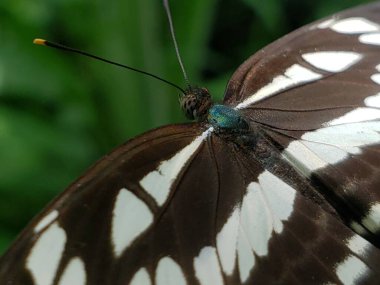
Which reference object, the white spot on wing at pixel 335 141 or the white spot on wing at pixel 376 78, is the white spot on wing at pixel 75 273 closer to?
the white spot on wing at pixel 335 141

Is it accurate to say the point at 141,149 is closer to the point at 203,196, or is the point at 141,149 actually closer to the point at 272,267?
the point at 203,196

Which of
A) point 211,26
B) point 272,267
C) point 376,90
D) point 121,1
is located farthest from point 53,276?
point 211,26

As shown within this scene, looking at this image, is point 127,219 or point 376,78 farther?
point 376,78

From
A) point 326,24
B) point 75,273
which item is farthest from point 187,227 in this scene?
point 326,24

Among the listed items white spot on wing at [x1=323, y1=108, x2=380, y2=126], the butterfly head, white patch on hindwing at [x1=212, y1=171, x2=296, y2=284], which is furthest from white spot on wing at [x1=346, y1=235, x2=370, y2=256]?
the butterfly head

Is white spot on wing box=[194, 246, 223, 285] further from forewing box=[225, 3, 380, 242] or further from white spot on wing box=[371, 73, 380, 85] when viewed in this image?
white spot on wing box=[371, 73, 380, 85]

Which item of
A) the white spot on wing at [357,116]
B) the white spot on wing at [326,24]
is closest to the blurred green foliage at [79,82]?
the white spot on wing at [326,24]

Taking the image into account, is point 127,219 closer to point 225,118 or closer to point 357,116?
point 225,118
